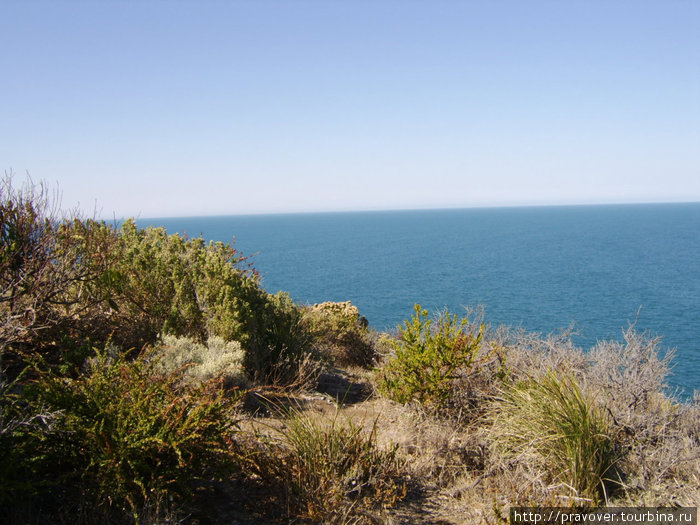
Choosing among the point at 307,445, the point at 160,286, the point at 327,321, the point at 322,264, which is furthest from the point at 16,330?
the point at 322,264

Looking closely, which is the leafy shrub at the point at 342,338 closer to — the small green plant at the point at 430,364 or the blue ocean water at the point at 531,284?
the small green plant at the point at 430,364

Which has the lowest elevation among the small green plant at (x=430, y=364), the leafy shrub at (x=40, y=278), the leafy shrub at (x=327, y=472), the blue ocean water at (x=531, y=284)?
the blue ocean water at (x=531, y=284)

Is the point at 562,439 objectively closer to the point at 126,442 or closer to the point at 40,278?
the point at 126,442

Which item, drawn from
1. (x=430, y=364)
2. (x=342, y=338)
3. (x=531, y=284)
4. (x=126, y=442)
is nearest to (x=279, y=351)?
(x=430, y=364)

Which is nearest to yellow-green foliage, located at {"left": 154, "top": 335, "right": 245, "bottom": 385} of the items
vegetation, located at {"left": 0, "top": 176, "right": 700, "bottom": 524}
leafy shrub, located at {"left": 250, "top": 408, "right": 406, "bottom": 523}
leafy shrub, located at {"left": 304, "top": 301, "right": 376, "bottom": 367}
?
vegetation, located at {"left": 0, "top": 176, "right": 700, "bottom": 524}

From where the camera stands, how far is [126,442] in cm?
387

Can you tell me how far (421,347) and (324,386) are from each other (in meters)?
3.38

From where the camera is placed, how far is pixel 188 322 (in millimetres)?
8391

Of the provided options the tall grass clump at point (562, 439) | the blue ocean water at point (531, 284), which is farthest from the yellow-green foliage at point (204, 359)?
the blue ocean water at point (531, 284)

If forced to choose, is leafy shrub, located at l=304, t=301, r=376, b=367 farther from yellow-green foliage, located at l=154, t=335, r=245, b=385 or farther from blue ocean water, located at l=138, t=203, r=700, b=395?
blue ocean water, located at l=138, t=203, r=700, b=395

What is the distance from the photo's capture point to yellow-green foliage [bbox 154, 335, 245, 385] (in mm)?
6590

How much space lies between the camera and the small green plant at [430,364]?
651 cm

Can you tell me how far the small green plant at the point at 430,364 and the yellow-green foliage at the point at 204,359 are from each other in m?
2.35

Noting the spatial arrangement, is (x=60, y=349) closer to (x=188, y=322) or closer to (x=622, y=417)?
(x=188, y=322)
